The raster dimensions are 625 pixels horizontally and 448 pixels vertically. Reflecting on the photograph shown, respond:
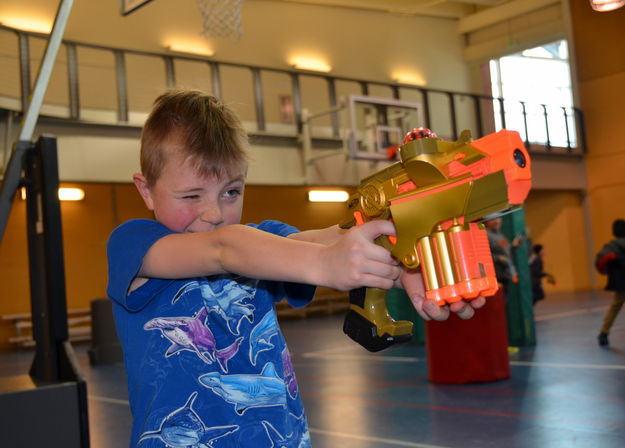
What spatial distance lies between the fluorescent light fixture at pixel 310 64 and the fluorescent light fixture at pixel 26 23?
18.2 feet

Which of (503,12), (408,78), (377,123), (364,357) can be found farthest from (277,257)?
(503,12)

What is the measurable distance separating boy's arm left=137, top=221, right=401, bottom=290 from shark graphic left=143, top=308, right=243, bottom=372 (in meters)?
0.13

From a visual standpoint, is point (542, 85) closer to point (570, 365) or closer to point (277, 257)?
point (570, 365)

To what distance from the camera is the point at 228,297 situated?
178cm

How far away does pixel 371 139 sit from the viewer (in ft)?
47.1

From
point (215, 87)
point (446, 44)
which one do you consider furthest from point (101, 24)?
point (446, 44)

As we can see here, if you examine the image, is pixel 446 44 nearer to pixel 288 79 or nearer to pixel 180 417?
pixel 288 79

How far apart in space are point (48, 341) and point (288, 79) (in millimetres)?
12495

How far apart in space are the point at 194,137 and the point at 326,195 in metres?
13.8

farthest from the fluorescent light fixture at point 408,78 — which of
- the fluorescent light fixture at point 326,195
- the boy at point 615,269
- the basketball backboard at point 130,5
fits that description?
the basketball backboard at point 130,5

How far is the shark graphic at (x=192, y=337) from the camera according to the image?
5.47 feet

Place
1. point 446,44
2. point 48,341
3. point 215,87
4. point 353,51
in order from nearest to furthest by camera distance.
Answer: point 48,341 → point 215,87 → point 353,51 → point 446,44

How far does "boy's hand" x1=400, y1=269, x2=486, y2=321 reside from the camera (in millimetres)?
1286

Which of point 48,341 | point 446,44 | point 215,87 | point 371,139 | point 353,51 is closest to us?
point 48,341
